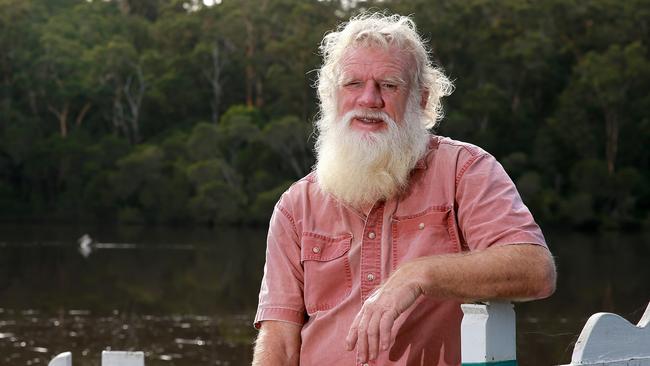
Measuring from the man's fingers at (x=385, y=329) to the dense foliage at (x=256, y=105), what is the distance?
119 feet

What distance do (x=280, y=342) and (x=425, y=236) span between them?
13.6 inches

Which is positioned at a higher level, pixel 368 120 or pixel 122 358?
pixel 368 120

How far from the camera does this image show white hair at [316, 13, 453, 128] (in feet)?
6.89

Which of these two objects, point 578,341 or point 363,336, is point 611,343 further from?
point 363,336

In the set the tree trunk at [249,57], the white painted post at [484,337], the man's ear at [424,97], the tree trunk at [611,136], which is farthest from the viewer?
the tree trunk at [249,57]

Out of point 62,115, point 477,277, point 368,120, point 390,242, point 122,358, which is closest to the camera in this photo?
point 122,358

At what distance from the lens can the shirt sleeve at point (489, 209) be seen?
1.88 metres

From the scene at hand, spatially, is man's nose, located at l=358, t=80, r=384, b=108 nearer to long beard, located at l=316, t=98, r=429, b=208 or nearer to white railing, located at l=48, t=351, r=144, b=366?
long beard, located at l=316, t=98, r=429, b=208

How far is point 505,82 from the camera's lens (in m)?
42.6

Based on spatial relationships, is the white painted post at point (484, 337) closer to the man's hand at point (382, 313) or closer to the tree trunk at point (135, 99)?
the man's hand at point (382, 313)

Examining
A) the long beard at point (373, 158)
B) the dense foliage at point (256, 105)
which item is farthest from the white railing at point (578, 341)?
the dense foliage at point (256, 105)

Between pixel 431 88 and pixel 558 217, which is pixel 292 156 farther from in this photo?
pixel 431 88

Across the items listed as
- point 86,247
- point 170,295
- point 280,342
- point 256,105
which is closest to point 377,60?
point 280,342

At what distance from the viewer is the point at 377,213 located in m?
2.09
